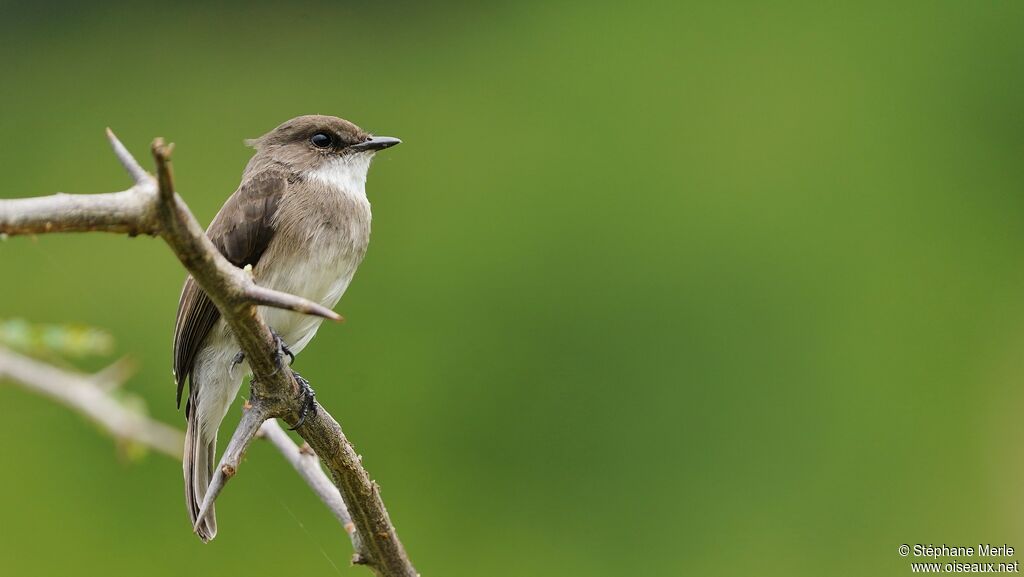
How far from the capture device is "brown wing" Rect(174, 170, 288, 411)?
11.0ft

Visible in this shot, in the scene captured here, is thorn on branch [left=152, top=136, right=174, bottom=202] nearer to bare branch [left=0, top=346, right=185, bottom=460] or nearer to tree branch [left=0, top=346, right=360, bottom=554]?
tree branch [left=0, top=346, right=360, bottom=554]

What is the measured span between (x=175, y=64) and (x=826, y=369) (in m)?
4.47

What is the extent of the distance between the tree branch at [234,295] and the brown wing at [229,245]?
3.19 feet

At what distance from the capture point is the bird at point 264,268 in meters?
3.37

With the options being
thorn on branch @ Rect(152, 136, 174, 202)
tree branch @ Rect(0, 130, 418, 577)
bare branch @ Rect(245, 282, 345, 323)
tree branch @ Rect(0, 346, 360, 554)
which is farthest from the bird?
thorn on branch @ Rect(152, 136, 174, 202)

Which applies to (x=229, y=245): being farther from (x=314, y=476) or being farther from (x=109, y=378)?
(x=314, y=476)

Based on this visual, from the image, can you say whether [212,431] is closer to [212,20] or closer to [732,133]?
[732,133]

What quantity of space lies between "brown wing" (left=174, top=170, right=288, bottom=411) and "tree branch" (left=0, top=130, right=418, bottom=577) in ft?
3.19

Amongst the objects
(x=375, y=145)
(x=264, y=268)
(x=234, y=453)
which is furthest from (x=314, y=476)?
(x=375, y=145)

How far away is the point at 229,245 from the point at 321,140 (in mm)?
673

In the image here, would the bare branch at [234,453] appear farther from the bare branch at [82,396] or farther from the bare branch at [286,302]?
the bare branch at [82,396]

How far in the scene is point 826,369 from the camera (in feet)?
18.7

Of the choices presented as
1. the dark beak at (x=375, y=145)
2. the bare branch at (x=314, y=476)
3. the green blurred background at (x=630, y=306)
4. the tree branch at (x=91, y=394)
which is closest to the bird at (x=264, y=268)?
the tree branch at (x=91, y=394)

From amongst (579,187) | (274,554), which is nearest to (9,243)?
(274,554)
